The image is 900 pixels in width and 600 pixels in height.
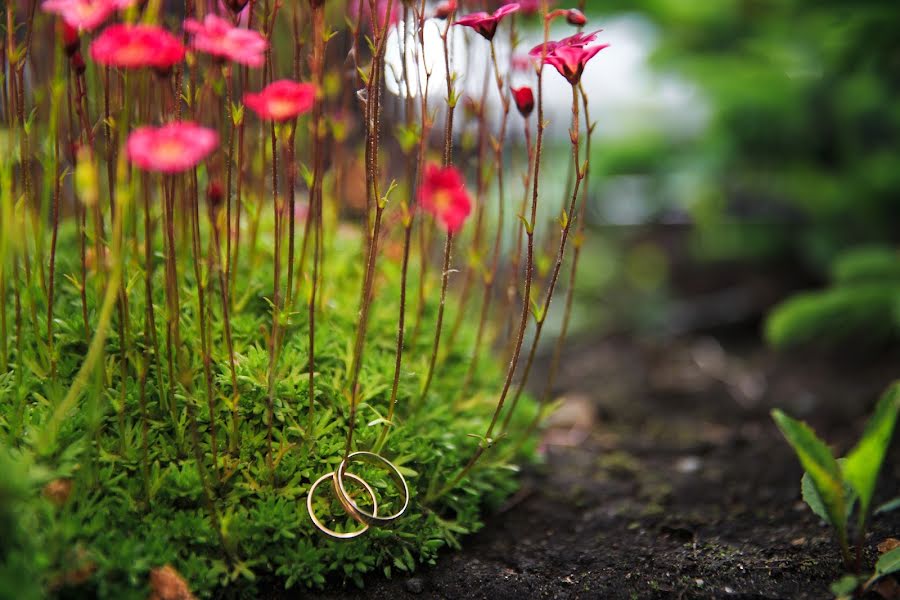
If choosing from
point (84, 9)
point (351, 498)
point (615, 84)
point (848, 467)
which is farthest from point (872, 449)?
point (615, 84)

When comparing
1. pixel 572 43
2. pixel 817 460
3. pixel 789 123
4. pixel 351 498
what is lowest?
pixel 351 498

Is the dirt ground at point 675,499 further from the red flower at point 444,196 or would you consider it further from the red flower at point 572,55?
the red flower at point 572,55

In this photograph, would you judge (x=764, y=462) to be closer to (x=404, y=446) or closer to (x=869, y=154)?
(x=404, y=446)

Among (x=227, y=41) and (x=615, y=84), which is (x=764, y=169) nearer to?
(x=615, y=84)

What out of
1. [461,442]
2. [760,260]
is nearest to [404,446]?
[461,442]

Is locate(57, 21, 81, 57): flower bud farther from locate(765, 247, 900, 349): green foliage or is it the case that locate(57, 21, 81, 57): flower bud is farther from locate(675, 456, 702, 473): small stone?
locate(765, 247, 900, 349): green foliage

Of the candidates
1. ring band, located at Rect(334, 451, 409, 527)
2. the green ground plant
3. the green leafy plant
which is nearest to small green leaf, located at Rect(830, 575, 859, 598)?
the green leafy plant

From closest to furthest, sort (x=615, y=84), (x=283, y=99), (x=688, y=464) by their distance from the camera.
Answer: (x=283, y=99), (x=688, y=464), (x=615, y=84)
